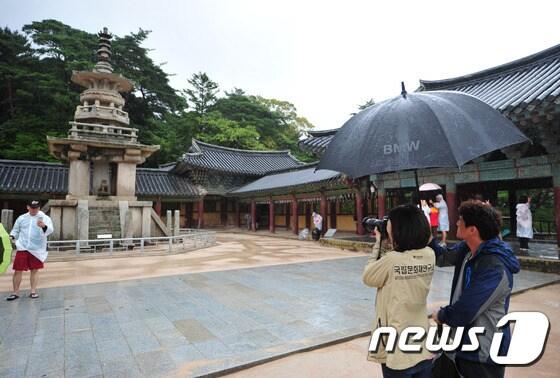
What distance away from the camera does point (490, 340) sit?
180 centimetres

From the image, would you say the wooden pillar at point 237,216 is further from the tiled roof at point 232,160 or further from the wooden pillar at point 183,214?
the wooden pillar at point 183,214

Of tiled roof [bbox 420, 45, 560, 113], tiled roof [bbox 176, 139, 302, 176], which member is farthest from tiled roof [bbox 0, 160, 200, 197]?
tiled roof [bbox 420, 45, 560, 113]

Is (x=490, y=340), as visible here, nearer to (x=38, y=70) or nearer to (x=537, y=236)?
(x=537, y=236)

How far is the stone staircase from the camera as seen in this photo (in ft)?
43.7

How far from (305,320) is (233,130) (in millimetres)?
30925

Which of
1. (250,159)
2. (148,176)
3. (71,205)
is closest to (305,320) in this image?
(71,205)

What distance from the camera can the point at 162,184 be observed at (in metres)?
24.1

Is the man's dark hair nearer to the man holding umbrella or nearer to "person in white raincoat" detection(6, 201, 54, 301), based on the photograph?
the man holding umbrella

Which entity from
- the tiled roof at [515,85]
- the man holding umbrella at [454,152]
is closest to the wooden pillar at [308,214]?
the tiled roof at [515,85]

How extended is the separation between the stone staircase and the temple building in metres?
1.58

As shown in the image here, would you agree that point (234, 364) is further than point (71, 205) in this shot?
No

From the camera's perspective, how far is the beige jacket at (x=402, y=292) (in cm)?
185

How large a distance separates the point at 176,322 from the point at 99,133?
43.1 feet
